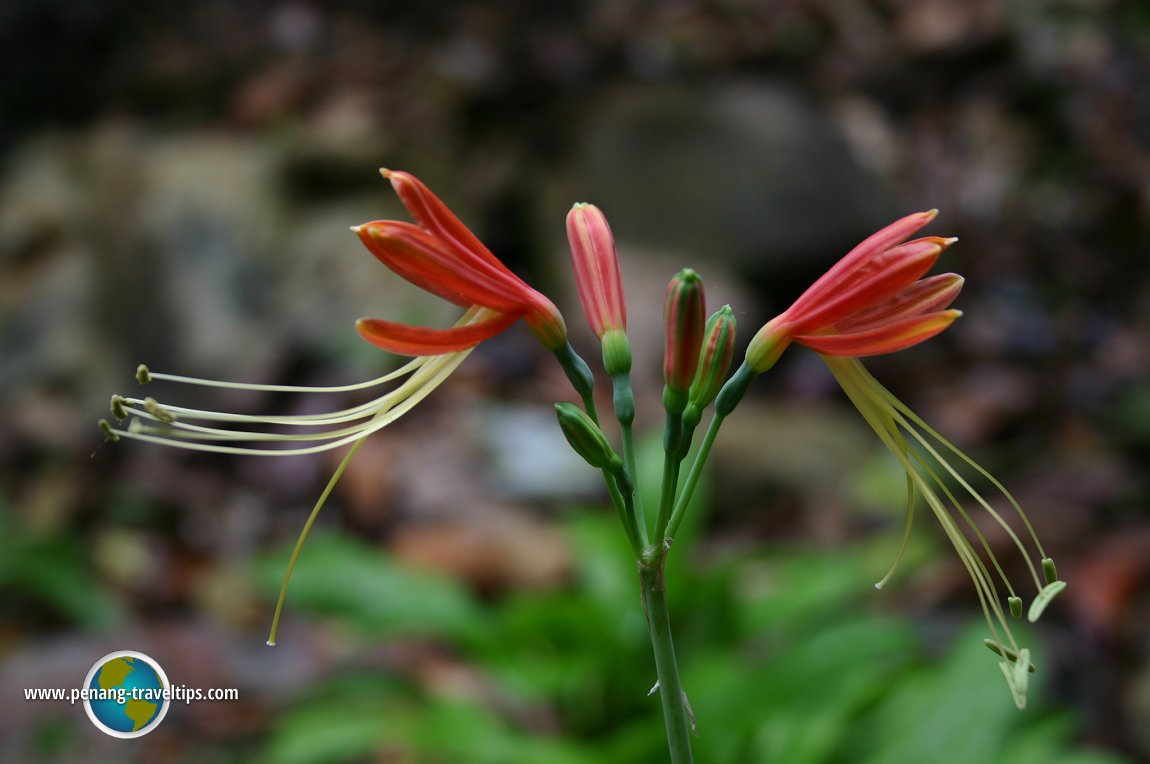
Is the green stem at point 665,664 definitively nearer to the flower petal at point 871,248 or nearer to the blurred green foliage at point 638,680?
the flower petal at point 871,248

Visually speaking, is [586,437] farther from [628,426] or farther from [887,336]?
[887,336]

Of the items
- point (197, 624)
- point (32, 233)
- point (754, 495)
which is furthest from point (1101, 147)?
point (32, 233)

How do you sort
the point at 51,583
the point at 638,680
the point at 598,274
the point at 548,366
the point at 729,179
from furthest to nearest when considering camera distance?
the point at 729,179
the point at 548,366
the point at 51,583
the point at 638,680
the point at 598,274

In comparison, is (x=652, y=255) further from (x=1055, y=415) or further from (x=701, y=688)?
(x=701, y=688)

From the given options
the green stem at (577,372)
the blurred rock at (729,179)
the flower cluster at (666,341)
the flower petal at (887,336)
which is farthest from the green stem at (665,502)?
the blurred rock at (729,179)

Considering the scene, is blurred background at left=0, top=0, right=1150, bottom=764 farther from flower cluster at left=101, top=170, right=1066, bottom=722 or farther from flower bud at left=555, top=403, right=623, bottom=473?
flower bud at left=555, top=403, right=623, bottom=473

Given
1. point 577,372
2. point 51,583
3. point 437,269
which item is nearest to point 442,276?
point 437,269
